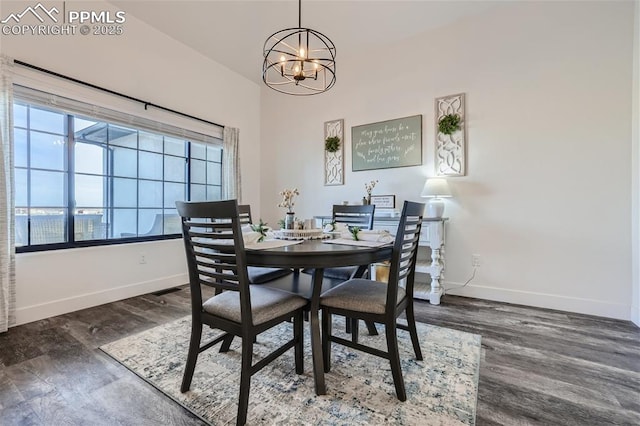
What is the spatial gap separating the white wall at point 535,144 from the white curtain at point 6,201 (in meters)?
2.98

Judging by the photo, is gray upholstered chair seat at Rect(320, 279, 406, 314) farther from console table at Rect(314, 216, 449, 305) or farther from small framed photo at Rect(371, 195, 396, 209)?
small framed photo at Rect(371, 195, 396, 209)

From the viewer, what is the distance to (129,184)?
3.21 metres

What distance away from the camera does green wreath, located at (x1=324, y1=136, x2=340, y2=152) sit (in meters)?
3.80

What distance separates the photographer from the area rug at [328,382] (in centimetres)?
128

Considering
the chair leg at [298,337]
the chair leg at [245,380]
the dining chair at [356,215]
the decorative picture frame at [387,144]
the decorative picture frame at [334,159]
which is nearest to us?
the chair leg at [245,380]

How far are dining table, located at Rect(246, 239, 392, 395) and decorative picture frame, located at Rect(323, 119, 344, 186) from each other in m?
2.37

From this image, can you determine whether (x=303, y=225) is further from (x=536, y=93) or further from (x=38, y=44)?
(x=38, y=44)

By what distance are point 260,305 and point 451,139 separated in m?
2.75

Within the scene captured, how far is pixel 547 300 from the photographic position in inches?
104

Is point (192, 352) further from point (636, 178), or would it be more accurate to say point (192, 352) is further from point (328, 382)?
point (636, 178)

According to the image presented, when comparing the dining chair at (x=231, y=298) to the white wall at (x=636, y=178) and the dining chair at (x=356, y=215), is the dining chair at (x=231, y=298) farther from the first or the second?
the white wall at (x=636, y=178)

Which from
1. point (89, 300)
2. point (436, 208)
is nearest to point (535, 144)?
point (436, 208)

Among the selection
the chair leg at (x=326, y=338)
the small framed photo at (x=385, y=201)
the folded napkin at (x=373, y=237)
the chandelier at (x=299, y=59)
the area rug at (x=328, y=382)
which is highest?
the chandelier at (x=299, y=59)

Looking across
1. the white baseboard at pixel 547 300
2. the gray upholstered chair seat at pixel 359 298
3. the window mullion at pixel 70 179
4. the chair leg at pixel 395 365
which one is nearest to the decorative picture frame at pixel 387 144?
the white baseboard at pixel 547 300
